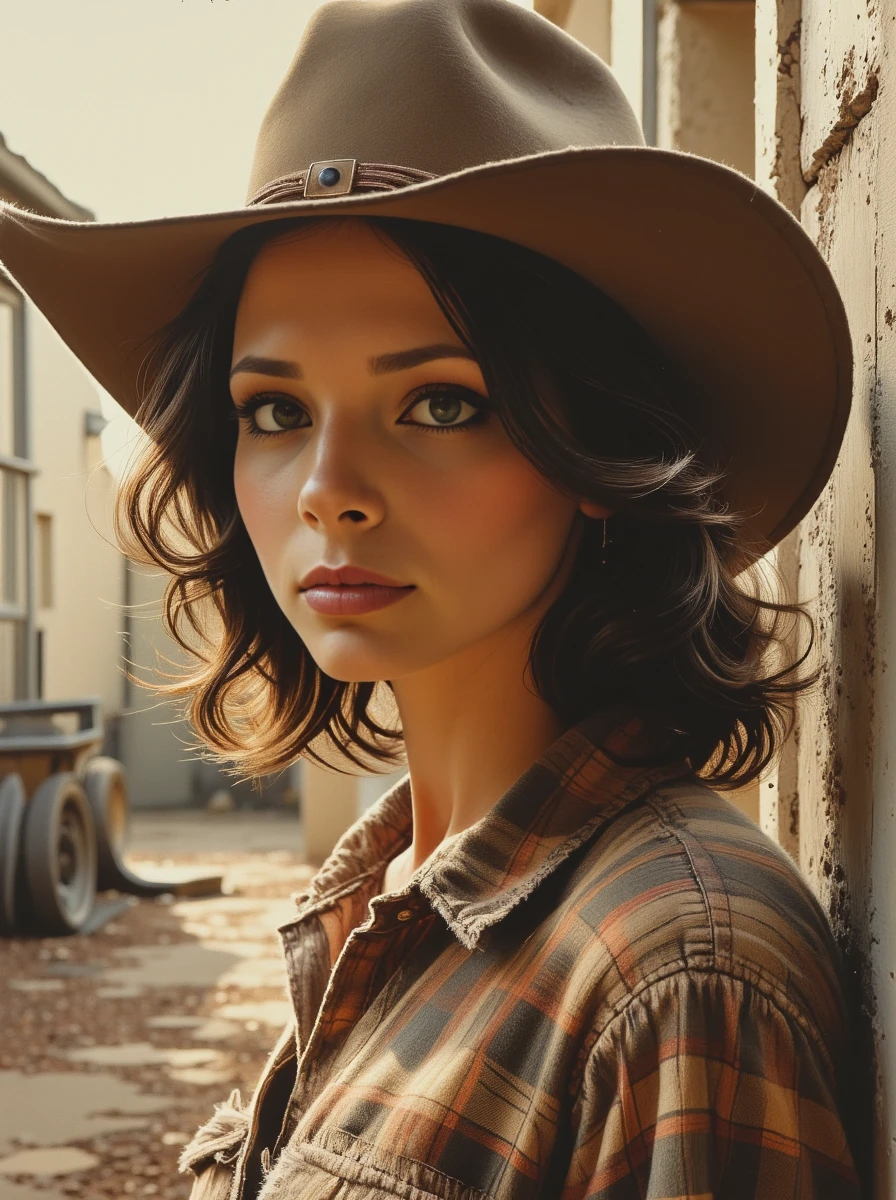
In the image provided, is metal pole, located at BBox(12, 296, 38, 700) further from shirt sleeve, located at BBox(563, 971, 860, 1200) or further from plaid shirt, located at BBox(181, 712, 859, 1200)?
shirt sleeve, located at BBox(563, 971, 860, 1200)

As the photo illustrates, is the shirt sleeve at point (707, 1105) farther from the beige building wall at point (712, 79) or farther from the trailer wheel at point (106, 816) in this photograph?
the trailer wheel at point (106, 816)

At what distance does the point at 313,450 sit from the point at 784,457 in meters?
0.44

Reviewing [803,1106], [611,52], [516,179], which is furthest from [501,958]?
[611,52]

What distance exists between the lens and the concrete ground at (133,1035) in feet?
12.2

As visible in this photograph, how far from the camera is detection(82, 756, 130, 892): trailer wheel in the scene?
292 inches

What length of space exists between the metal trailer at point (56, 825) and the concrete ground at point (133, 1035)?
0.16 metres

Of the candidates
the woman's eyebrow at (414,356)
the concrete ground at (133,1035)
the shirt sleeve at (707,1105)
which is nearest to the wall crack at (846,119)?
the woman's eyebrow at (414,356)

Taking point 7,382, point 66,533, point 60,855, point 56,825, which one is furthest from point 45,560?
point 56,825

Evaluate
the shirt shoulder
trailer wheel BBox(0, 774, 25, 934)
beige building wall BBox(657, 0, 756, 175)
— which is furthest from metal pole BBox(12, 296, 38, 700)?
the shirt shoulder

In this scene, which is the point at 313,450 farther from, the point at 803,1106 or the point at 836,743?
the point at 803,1106

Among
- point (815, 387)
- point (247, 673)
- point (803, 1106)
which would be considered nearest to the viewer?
point (803, 1106)

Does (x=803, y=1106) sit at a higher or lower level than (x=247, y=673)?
lower

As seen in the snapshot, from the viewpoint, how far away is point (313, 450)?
1.19 metres

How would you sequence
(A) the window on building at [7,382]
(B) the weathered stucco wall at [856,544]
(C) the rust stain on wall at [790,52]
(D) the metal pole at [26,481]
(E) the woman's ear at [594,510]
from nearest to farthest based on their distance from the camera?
(B) the weathered stucco wall at [856,544] → (E) the woman's ear at [594,510] → (C) the rust stain on wall at [790,52] → (A) the window on building at [7,382] → (D) the metal pole at [26,481]
